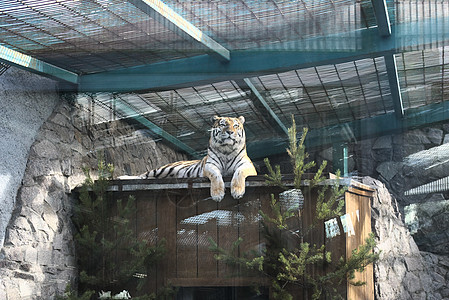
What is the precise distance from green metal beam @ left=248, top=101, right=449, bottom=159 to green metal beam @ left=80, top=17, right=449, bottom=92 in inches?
11.9

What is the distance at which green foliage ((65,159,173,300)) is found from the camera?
3.61 m

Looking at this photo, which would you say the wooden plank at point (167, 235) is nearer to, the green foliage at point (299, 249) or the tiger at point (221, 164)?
the tiger at point (221, 164)

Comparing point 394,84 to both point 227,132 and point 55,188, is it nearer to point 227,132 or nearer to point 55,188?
point 227,132

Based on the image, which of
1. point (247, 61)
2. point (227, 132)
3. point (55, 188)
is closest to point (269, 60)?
point (247, 61)

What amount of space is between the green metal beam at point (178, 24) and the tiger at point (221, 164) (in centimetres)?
35

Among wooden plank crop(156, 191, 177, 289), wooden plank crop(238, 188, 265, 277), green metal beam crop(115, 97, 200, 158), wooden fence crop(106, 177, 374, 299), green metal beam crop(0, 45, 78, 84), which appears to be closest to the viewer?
wooden fence crop(106, 177, 374, 299)

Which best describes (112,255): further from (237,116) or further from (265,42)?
(265,42)

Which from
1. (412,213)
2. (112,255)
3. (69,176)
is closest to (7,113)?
(69,176)

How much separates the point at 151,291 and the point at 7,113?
1.27 metres

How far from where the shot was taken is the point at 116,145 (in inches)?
150

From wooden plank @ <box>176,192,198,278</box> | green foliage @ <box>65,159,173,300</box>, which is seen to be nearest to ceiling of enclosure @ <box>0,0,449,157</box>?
wooden plank @ <box>176,192,198,278</box>

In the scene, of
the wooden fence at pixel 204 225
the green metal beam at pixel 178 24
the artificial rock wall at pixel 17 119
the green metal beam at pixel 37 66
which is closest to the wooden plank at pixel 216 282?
the wooden fence at pixel 204 225

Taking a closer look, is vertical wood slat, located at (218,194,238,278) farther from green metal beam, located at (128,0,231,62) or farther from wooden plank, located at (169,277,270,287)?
green metal beam, located at (128,0,231,62)

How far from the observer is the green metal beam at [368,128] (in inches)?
127
